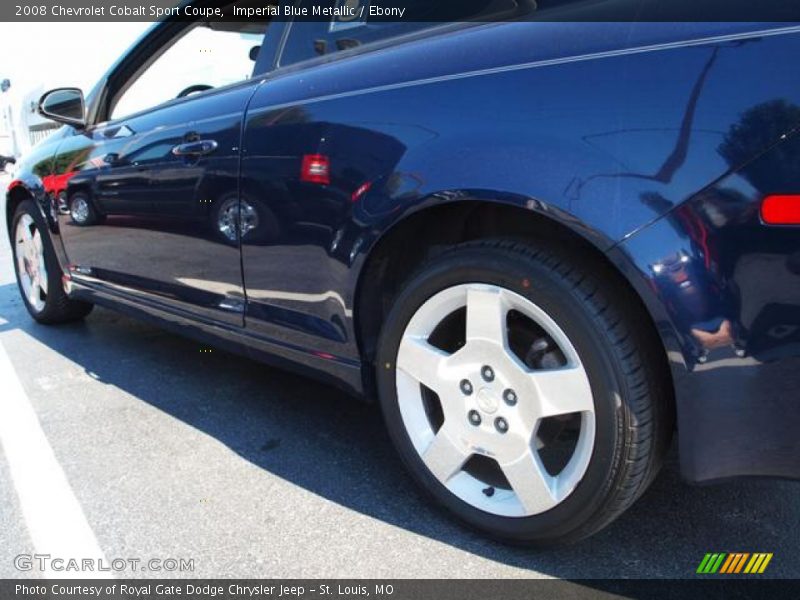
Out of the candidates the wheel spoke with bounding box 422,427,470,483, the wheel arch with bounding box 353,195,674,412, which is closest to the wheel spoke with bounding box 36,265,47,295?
the wheel arch with bounding box 353,195,674,412

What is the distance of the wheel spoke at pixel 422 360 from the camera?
6.09ft

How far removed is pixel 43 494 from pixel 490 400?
4.93 ft

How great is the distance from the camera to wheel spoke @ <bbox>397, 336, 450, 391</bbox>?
A: 6.09 feet

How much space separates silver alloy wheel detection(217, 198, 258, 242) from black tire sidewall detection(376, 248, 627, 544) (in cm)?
64

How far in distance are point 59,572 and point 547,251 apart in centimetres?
155

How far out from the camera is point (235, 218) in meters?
2.33

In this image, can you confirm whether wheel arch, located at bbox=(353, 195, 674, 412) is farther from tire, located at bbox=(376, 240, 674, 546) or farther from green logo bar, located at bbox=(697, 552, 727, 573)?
green logo bar, located at bbox=(697, 552, 727, 573)

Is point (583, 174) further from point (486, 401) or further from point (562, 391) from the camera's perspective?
point (486, 401)

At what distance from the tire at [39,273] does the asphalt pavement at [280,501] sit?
929mm

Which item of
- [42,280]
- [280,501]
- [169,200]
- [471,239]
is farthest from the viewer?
[42,280]

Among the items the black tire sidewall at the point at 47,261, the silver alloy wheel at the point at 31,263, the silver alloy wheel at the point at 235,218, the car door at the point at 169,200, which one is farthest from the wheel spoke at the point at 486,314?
the silver alloy wheel at the point at 31,263

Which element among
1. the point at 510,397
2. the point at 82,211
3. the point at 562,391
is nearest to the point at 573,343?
the point at 562,391

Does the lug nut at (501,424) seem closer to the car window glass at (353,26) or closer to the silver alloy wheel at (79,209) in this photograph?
the car window glass at (353,26)

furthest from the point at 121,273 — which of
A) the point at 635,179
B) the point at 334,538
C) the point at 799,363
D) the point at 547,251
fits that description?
the point at 799,363
